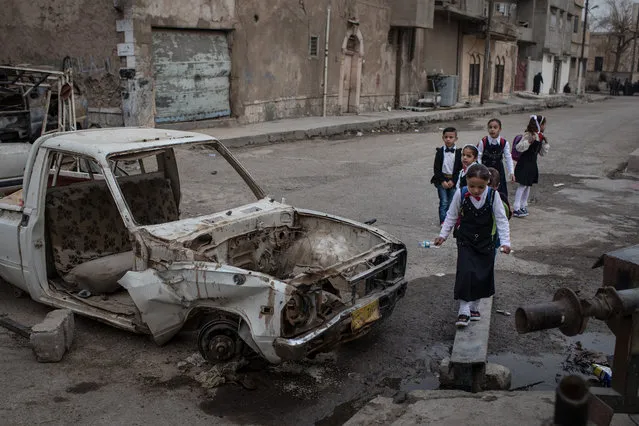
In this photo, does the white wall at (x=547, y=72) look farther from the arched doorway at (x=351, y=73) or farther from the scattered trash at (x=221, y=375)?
the scattered trash at (x=221, y=375)

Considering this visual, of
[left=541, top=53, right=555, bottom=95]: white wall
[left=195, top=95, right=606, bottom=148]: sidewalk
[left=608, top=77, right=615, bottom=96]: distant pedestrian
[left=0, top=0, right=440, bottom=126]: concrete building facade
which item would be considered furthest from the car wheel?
[left=608, top=77, right=615, bottom=96]: distant pedestrian

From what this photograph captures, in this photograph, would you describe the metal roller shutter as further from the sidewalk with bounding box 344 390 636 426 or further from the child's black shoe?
the sidewalk with bounding box 344 390 636 426

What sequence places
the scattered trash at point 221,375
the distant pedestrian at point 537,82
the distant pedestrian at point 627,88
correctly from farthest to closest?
the distant pedestrian at point 627,88
the distant pedestrian at point 537,82
the scattered trash at point 221,375

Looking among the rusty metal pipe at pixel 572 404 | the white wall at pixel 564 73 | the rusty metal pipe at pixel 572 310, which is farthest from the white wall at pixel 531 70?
the rusty metal pipe at pixel 572 404

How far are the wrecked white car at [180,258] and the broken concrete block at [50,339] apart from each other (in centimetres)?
29

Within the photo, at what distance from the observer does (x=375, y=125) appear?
2166cm

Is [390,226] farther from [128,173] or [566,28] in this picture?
[566,28]

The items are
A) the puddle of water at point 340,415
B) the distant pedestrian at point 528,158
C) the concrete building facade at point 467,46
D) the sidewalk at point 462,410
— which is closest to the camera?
the sidewalk at point 462,410

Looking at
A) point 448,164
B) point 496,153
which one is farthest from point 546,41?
point 448,164

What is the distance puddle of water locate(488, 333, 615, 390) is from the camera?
4543 mm

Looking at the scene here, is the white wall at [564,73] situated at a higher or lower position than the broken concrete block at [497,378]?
higher

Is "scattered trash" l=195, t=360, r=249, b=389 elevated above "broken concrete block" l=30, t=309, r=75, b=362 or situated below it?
below

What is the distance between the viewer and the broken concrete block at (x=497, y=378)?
14.2ft

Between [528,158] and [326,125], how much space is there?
10403 millimetres
